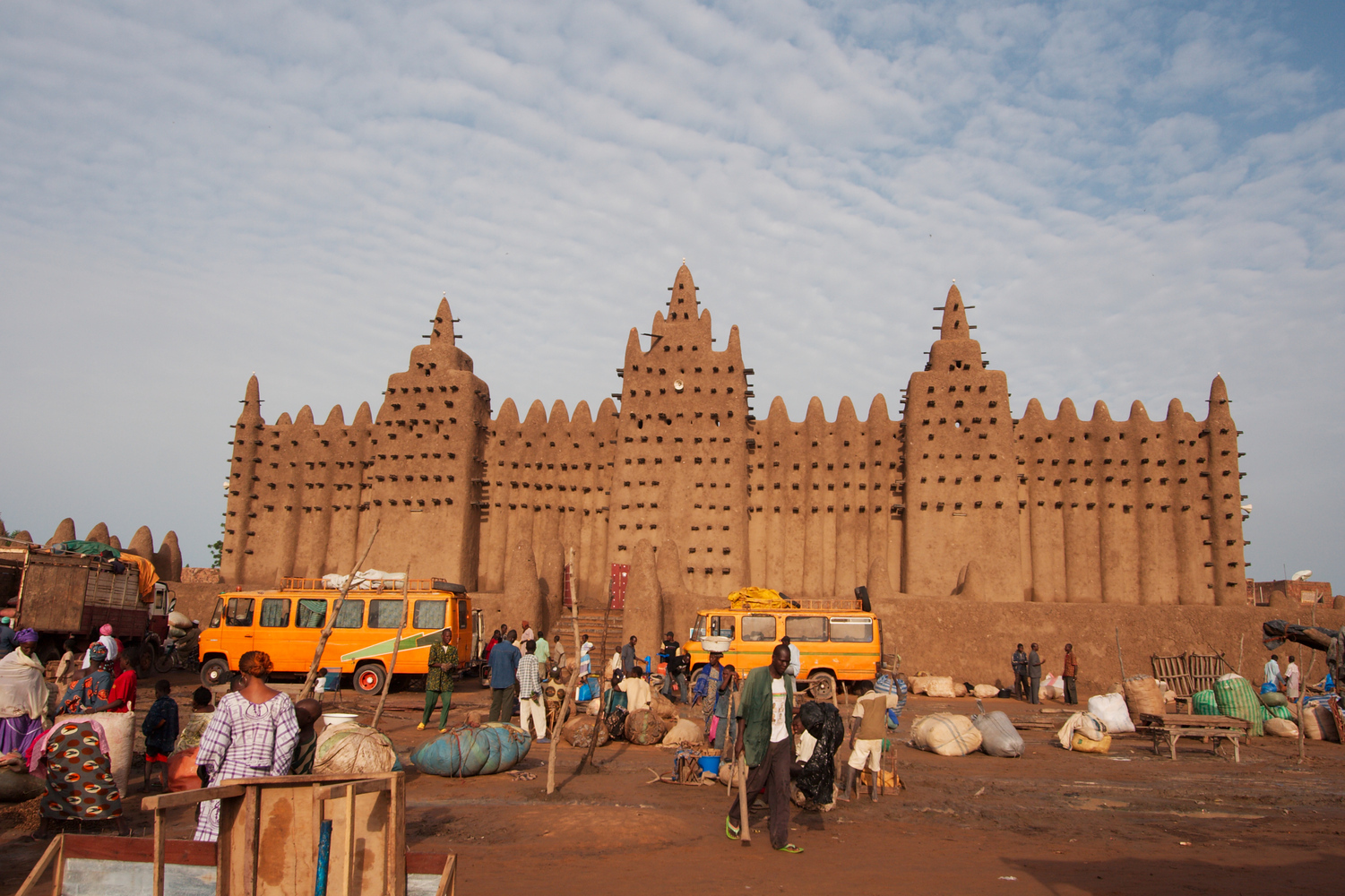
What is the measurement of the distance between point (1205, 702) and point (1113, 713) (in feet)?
5.67

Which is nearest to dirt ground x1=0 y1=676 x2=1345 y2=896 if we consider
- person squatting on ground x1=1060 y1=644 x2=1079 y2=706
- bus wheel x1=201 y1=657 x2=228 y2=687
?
bus wheel x1=201 y1=657 x2=228 y2=687

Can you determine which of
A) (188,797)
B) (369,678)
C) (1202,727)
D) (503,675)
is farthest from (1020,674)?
(188,797)

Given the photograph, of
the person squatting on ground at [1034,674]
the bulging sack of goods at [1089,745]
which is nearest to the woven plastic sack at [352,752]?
the bulging sack of goods at [1089,745]

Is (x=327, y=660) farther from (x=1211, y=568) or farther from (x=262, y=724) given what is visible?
(x=1211, y=568)

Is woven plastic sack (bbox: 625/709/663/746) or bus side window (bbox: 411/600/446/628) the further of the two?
bus side window (bbox: 411/600/446/628)

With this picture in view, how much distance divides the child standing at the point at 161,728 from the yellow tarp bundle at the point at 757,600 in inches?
458

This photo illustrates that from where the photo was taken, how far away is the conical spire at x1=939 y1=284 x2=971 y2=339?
27500mm

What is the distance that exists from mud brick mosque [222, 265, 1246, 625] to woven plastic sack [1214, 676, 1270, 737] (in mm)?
9462

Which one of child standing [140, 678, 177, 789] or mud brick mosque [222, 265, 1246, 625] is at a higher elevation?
mud brick mosque [222, 265, 1246, 625]

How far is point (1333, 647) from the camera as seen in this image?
27.1 ft

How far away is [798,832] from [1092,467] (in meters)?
22.3

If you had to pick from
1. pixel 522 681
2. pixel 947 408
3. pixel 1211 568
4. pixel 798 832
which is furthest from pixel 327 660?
pixel 1211 568

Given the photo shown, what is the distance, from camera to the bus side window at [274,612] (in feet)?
59.4

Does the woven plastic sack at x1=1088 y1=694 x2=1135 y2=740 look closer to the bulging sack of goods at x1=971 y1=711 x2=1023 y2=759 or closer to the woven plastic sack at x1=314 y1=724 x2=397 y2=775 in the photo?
the bulging sack of goods at x1=971 y1=711 x2=1023 y2=759
